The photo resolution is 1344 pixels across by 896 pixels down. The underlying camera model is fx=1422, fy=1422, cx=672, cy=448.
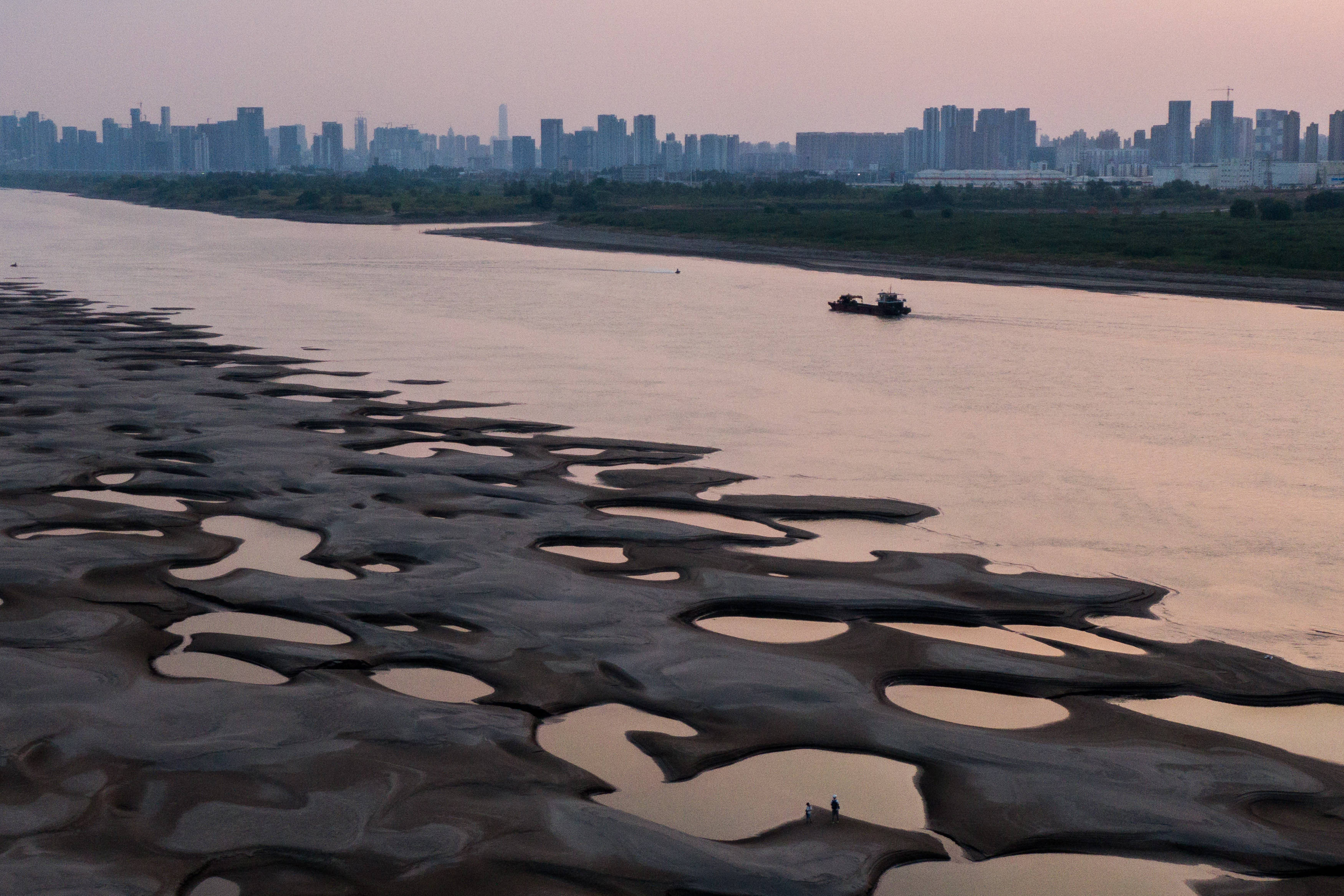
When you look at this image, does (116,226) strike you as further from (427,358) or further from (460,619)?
(460,619)

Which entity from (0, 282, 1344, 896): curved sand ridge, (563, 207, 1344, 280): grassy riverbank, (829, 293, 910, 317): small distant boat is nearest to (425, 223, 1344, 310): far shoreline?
(563, 207, 1344, 280): grassy riverbank

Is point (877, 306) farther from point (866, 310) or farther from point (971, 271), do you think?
point (971, 271)

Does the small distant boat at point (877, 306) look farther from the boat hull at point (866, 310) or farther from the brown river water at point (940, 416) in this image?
the brown river water at point (940, 416)

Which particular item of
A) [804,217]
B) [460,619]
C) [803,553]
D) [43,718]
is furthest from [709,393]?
[804,217]

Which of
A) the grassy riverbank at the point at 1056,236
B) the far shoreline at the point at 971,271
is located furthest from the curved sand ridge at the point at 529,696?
the grassy riverbank at the point at 1056,236

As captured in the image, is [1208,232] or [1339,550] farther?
[1208,232]

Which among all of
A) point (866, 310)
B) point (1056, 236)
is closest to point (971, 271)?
point (1056, 236)
